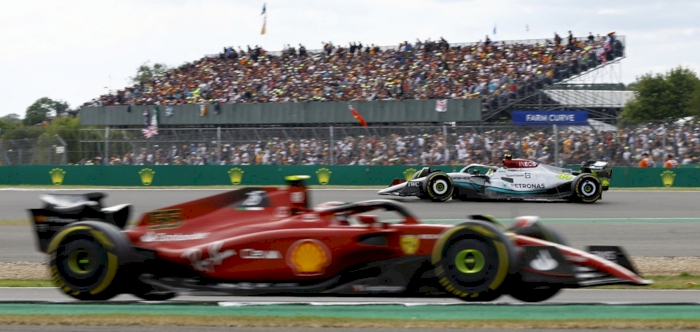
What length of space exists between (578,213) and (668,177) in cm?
909

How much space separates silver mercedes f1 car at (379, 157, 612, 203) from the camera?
744 inches

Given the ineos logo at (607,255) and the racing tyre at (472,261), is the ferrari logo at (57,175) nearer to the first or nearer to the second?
the racing tyre at (472,261)

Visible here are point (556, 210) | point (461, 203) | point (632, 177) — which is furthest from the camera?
point (632, 177)

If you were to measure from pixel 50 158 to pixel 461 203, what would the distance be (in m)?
15.4

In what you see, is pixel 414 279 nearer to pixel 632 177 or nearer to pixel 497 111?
pixel 632 177

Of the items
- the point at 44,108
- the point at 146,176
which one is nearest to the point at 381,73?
the point at 146,176

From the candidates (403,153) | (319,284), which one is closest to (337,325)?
(319,284)

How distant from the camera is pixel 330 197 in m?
21.8

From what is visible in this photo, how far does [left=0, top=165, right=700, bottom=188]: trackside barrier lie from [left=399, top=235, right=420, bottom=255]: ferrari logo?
61.5 feet

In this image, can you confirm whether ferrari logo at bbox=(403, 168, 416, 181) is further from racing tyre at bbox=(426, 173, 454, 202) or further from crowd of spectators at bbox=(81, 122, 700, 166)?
racing tyre at bbox=(426, 173, 454, 202)

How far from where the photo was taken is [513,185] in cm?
1892

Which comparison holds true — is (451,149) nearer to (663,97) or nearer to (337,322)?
(337,322)

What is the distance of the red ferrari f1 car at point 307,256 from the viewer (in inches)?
258

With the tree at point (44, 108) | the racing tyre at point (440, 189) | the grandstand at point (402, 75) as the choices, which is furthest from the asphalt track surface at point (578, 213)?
the tree at point (44, 108)
